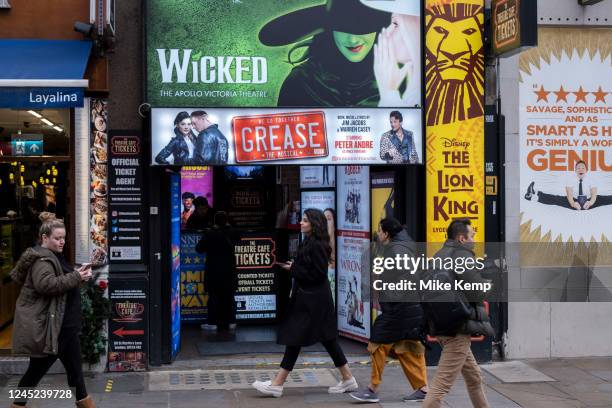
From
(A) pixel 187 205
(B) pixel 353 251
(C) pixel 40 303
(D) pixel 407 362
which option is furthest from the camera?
(A) pixel 187 205

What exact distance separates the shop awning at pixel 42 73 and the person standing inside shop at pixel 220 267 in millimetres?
3608

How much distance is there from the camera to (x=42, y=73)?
9.27 metres

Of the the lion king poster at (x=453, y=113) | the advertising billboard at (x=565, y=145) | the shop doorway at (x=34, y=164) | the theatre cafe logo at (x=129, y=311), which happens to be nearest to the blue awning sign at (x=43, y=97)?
the shop doorway at (x=34, y=164)

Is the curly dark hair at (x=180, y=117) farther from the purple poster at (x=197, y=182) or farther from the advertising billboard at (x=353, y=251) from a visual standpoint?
the purple poster at (x=197, y=182)

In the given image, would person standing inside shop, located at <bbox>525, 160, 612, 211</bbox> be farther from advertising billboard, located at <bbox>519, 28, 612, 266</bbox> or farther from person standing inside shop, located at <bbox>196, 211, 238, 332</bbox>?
person standing inside shop, located at <bbox>196, 211, 238, 332</bbox>

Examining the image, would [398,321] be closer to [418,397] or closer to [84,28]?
[418,397]

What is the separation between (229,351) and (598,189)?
5.17 m

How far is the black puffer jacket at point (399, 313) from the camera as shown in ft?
27.2

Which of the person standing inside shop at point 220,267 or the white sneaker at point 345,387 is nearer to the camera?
the white sneaker at point 345,387

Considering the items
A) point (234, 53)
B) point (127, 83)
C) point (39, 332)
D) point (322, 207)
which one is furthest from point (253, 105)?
point (39, 332)

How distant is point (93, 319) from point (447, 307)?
440 cm

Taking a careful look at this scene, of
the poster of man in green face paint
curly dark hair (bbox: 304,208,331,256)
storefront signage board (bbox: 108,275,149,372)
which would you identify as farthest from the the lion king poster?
storefront signage board (bbox: 108,275,149,372)

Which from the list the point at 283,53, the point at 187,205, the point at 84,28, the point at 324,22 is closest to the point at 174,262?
the point at 283,53

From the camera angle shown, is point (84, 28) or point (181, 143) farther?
point (181, 143)
